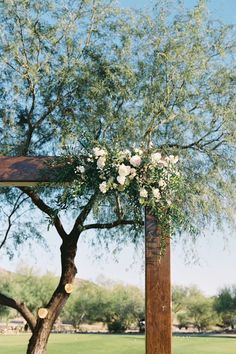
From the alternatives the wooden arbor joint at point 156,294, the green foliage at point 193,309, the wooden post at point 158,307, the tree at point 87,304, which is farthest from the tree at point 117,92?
the green foliage at point 193,309

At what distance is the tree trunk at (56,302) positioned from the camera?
7.89 m

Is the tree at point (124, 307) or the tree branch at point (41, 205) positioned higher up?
the tree at point (124, 307)

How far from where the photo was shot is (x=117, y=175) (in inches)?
199

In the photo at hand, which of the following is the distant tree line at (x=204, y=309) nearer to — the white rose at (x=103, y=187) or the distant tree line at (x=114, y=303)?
the distant tree line at (x=114, y=303)

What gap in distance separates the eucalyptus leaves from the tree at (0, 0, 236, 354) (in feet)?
8.01

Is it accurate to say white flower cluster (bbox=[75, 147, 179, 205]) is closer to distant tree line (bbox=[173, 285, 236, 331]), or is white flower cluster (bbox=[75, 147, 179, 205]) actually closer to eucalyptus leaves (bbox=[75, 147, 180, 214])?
eucalyptus leaves (bbox=[75, 147, 180, 214])

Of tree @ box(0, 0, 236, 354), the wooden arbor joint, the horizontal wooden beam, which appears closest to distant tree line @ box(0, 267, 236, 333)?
tree @ box(0, 0, 236, 354)

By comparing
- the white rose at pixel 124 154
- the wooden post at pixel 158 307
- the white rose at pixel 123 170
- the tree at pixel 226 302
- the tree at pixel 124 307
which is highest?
the tree at pixel 226 302

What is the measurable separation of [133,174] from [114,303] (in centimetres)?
1682

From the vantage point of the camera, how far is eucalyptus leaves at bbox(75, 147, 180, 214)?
500 cm

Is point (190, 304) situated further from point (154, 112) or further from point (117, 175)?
point (117, 175)

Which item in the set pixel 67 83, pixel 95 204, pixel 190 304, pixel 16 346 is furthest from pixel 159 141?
pixel 190 304

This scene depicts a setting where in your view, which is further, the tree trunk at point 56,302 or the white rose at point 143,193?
the tree trunk at point 56,302

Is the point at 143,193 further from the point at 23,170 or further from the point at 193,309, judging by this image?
the point at 193,309
